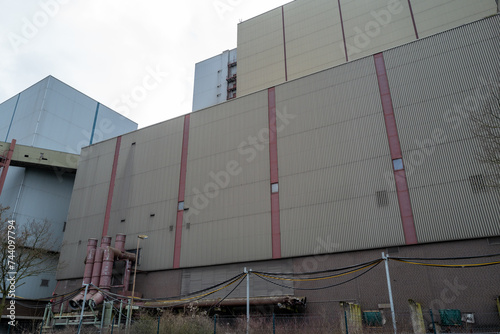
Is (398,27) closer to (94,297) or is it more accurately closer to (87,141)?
(94,297)

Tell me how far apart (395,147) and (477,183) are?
5.11 meters

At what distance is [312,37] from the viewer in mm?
38594

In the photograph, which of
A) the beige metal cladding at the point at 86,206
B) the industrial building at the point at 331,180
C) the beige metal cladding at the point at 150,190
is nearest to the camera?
the industrial building at the point at 331,180

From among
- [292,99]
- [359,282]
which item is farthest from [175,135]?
[359,282]

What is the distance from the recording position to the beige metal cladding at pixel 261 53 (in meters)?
→ 40.1

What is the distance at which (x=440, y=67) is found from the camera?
24.7m

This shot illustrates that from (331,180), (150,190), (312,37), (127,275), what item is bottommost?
(127,275)

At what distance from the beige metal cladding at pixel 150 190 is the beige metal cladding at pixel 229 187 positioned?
1746mm

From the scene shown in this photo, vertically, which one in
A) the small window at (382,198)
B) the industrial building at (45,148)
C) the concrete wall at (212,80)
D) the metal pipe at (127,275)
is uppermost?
the concrete wall at (212,80)

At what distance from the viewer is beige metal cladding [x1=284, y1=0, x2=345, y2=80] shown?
37000mm

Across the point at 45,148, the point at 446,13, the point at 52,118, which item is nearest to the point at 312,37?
the point at 446,13

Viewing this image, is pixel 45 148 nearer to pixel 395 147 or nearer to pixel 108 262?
pixel 108 262

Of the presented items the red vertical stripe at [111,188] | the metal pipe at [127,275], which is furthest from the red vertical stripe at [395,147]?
the red vertical stripe at [111,188]

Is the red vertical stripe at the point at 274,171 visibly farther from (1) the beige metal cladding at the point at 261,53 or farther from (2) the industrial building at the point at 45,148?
(2) the industrial building at the point at 45,148
